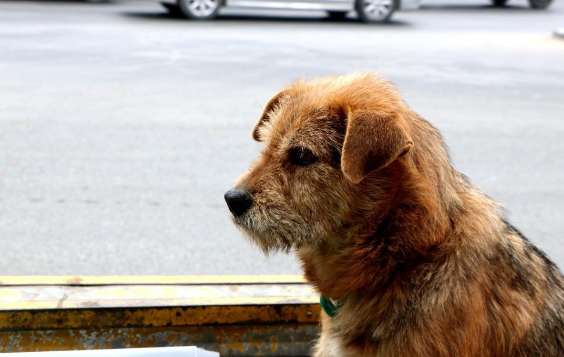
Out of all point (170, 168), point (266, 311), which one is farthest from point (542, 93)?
point (266, 311)

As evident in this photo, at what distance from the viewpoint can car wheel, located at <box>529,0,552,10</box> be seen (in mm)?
24266

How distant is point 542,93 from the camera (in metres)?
10.8

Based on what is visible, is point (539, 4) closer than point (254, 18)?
No

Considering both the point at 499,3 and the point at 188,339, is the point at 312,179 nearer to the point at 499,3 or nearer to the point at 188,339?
the point at 188,339

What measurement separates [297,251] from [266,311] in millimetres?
822

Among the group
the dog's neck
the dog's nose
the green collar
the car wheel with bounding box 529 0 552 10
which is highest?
the dog's nose

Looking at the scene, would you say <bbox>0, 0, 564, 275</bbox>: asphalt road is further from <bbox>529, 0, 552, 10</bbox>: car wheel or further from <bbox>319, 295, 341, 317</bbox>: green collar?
<bbox>529, 0, 552, 10</bbox>: car wheel

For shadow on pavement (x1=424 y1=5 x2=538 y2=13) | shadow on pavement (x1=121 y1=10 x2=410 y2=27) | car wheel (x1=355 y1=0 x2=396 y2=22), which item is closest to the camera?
shadow on pavement (x1=121 y1=10 x2=410 y2=27)

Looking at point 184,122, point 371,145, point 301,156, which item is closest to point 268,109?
point 301,156

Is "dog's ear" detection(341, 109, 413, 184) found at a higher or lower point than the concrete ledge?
higher

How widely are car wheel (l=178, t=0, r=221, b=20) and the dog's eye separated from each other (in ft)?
47.6

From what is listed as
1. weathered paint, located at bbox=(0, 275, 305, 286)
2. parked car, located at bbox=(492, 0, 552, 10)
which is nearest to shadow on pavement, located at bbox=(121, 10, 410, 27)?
parked car, located at bbox=(492, 0, 552, 10)

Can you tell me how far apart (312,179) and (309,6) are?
605 inches

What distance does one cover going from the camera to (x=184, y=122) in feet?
27.5
